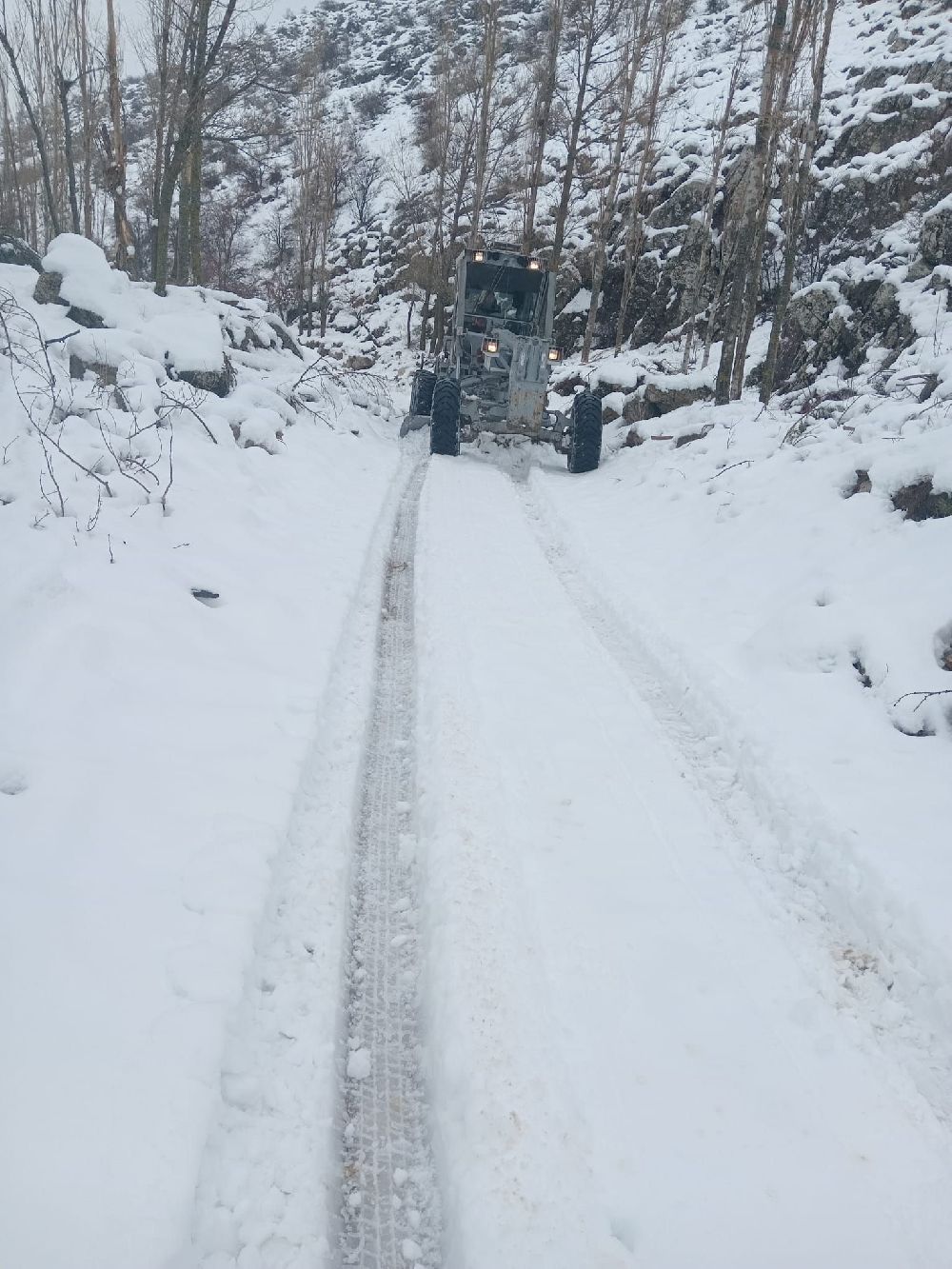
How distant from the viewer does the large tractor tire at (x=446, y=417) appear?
41.1ft

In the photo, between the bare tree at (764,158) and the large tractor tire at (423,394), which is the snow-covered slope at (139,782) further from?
the large tractor tire at (423,394)

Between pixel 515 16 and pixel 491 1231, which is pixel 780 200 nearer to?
pixel 491 1231

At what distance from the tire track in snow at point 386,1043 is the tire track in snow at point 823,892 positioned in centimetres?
151

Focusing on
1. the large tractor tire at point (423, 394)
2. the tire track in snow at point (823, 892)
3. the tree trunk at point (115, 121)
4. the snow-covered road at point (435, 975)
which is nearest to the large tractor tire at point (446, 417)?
the large tractor tire at point (423, 394)

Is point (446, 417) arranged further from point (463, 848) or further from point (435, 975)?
point (435, 975)

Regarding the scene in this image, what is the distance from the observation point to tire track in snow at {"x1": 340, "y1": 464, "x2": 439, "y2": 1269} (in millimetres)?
1990

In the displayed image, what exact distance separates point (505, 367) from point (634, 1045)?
12217 mm

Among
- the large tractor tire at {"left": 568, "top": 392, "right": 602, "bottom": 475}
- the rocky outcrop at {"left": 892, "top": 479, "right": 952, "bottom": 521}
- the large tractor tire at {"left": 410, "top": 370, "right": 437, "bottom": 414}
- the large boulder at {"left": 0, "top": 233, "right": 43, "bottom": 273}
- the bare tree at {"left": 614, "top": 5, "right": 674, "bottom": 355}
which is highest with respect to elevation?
the bare tree at {"left": 614, "top": 5, "right": 674, "bottom": 355}

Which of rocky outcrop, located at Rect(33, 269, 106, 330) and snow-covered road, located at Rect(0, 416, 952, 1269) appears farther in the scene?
rocky outcrop, located at Rect(33, 269, 106, 330)

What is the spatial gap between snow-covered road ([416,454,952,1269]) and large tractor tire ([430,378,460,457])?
9269 mm

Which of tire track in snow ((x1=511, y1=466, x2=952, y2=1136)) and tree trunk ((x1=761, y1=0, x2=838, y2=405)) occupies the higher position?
tree trunk ((x1=761, y1=0, x2=838, y2=405))

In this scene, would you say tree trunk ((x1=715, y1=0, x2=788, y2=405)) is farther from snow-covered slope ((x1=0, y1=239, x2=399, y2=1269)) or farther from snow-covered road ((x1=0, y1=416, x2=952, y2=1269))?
snow-covered road ((x1=0, y1=416, x2=952, y2=1269))

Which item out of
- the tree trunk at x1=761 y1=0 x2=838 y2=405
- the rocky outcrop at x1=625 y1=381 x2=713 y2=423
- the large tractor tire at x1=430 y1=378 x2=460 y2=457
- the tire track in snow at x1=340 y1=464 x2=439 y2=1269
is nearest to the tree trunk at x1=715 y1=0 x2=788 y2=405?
the tree trunk at x1=761 y1=0 x2=838 y2=405

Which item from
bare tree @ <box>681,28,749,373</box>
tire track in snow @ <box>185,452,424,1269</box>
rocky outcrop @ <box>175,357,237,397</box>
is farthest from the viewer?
bare tree @ <box>681,28,749,373</box>
